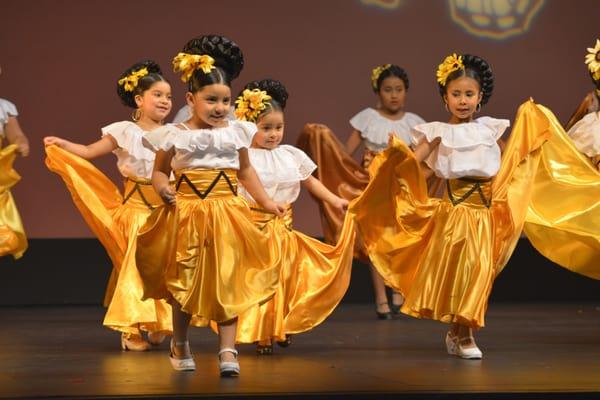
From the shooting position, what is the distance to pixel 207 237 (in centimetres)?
548

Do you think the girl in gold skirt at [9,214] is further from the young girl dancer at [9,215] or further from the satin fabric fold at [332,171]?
the satin fabric fold at [332,171]

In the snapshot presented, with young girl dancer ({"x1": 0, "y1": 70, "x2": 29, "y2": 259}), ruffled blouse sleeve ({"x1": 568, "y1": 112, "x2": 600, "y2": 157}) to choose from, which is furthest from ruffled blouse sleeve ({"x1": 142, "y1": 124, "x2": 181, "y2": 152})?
ruffled blouse sleeve ({"x1": 568, "y1": 112, "x2": 600, "y2": 157})

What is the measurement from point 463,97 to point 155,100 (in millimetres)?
1586

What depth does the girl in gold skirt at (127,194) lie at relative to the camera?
651 cm

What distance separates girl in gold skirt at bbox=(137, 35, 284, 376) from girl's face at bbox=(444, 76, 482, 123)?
1.16m

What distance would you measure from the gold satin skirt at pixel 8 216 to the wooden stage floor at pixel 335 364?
0.45 metres

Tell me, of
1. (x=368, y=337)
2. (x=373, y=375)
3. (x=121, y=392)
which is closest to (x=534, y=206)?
(x=368, y=337)

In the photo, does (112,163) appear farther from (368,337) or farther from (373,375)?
(373,375)

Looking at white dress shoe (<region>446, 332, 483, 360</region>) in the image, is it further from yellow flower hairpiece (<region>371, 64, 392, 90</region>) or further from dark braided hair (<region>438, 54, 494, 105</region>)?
yellow flower hairpiece (<region>371, 64, 392, 90</region>)

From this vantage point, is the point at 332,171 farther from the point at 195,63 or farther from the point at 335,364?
the point at 195,63

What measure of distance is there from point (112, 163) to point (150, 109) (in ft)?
8.45

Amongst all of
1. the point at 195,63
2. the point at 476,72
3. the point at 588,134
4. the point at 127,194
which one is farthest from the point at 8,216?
the point at 588,134

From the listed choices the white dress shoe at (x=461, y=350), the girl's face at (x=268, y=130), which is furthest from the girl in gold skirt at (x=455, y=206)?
the girl's face at (x=268, y=130)

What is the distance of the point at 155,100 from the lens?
273 inches
